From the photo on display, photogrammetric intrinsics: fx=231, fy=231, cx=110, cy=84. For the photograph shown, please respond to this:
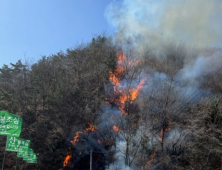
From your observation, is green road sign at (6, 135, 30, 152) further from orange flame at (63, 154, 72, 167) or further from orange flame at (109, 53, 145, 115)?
orange flame at (109, 53, 145, 115)

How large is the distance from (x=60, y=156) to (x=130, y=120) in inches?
380

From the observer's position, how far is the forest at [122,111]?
26.2 meters

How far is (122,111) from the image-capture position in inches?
1289

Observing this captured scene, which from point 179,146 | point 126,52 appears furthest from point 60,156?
point 126,52

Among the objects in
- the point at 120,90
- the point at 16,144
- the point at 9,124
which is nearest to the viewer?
the point at 9,124

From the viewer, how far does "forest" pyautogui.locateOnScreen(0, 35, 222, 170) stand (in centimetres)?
2619

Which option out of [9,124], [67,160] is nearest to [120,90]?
[67,160]

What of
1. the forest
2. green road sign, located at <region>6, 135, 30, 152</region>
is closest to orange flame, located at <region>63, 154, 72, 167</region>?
the forest

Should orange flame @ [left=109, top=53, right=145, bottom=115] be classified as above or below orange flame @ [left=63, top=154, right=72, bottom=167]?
above

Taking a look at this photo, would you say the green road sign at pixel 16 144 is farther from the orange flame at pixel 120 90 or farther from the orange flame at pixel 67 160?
the orange flame at pixel 120 90

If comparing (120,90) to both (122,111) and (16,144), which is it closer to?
(122,111)

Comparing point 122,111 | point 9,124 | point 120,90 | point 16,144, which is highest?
point 120,90

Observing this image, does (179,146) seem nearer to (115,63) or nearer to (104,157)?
(104,157)

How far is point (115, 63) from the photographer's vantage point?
3581cm
